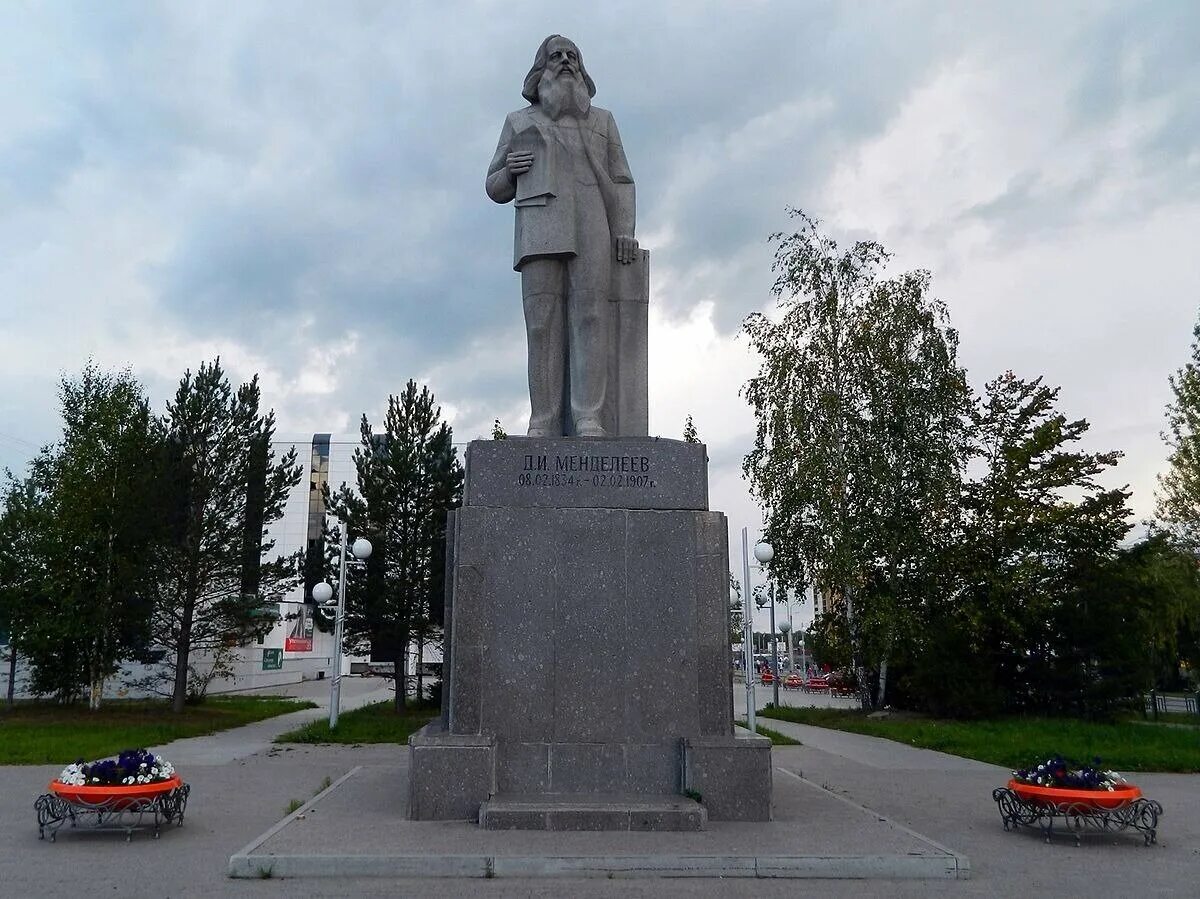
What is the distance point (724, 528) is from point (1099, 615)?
61.5 feet

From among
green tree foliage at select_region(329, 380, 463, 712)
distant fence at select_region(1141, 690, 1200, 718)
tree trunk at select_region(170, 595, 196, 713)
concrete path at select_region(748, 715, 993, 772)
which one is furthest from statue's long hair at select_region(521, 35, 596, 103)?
distant fence at select_region(1141, 690, 1200, 718)

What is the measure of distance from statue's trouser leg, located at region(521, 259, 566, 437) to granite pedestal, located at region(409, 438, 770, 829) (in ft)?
2.54

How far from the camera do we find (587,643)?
7426mm

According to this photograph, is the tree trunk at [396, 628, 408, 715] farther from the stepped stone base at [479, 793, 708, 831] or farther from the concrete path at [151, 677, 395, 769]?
the stepped stone base at [479, 793, 708, 831]

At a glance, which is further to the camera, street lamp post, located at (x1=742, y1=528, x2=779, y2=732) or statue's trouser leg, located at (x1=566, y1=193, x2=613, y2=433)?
street lamp post, located at (x1=742, y1=528, x2=779, y2=732)

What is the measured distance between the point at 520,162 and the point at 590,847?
5.97m

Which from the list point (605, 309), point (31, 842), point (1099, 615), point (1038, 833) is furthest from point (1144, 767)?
point (31, 842)

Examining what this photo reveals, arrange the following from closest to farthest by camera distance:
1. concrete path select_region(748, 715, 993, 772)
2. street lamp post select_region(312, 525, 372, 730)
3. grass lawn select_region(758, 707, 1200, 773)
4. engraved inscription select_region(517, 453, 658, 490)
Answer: engraved inscription select_region(517, 453, 658, 490), concrete path select_region(748, 715, 993, 772), grass lawn select_region(758, 707, 1200, 773), street lamp post select_region(312, 525, 372, 730)

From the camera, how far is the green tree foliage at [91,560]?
875 inches

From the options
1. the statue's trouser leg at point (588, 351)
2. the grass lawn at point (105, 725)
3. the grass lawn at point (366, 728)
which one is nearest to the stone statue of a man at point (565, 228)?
the statue's trouser leg at point (588, 351)

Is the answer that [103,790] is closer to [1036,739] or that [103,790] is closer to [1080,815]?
[1080,815]

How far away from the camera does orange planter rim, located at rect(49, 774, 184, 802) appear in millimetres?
7281

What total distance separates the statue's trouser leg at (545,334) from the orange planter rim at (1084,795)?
509 centimetres

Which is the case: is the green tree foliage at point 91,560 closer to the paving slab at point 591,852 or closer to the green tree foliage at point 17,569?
the green tree foliage at point 17,569
